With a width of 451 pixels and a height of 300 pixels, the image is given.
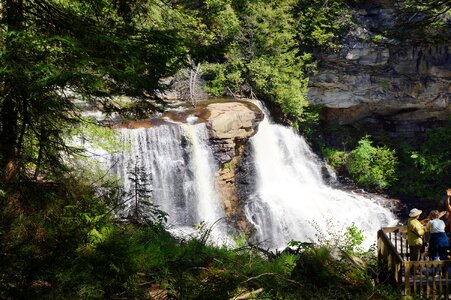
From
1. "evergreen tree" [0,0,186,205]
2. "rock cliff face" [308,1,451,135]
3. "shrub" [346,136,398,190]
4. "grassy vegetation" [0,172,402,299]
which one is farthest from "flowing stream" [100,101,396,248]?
"evergreen tree" [0,0,186,205]

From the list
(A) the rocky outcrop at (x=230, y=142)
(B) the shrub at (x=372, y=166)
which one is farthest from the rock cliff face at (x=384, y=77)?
(A) the rocky outcrop at (x=230, y=142)

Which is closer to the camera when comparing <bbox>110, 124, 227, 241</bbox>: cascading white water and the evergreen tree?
the evergreen tree

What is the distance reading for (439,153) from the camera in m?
20.6

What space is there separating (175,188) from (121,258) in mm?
10270

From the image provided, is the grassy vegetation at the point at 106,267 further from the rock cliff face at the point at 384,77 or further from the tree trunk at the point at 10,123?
the rock cliff face at the point at 384,77

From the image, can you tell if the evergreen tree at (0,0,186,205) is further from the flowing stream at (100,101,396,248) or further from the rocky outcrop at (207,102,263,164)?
the rocky outcrop at (207,102,263,164)

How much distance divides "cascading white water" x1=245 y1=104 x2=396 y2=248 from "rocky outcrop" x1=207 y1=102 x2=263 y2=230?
67 centimetres

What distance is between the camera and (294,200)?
56.1ft

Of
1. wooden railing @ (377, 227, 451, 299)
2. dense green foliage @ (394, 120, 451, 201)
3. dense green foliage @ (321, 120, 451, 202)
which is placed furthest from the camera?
dense green foliage @ (321, 120, 451, 202)

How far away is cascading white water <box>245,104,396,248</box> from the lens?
51.0 feet

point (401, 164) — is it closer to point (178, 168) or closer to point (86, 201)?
point (178, 168)

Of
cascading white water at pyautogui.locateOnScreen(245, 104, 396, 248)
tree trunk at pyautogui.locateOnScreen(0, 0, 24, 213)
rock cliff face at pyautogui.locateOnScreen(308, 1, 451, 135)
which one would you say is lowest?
cascading white water at pyautogui.locateOnScreen(245, 104, 396, 248)

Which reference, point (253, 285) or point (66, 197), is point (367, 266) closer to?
point (253, 285)

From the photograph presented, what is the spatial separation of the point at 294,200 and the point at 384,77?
8.72m
